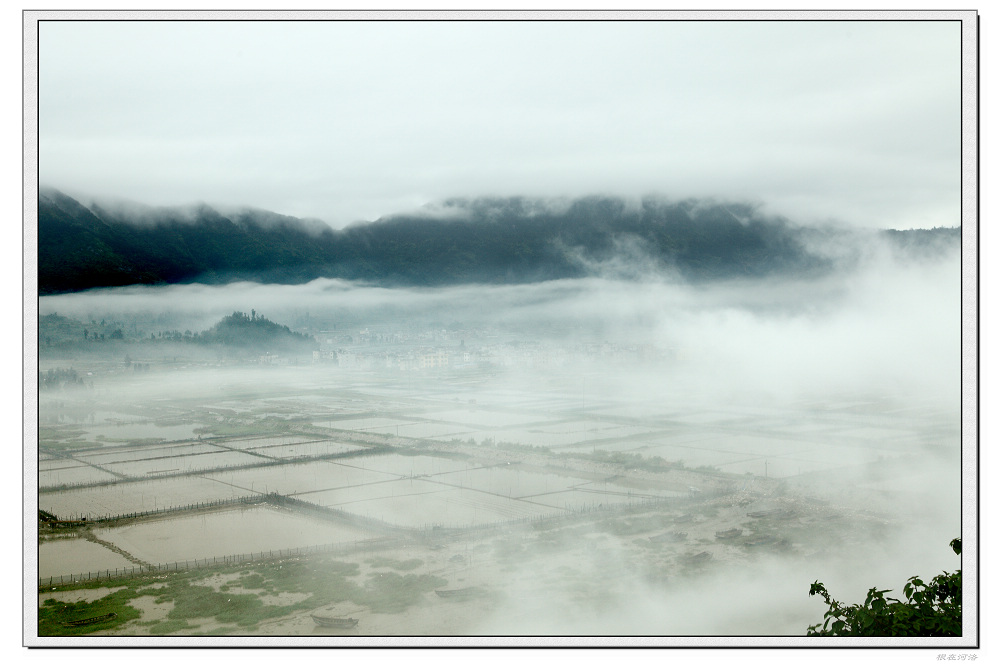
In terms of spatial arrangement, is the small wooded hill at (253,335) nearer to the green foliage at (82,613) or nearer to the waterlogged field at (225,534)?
the waterlogged field at (225,534)

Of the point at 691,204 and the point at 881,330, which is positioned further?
the point at 691,204

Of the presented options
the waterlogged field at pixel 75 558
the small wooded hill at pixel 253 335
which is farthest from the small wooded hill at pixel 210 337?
the waterlogged field at pixel 75 558

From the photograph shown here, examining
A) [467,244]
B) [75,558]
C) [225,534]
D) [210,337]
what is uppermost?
[467,244]

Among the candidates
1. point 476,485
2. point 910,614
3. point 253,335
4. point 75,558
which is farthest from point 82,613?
point 910,614

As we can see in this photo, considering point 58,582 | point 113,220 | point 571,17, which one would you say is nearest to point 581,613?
point 58,582

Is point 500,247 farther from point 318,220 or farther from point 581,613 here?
point 581,613

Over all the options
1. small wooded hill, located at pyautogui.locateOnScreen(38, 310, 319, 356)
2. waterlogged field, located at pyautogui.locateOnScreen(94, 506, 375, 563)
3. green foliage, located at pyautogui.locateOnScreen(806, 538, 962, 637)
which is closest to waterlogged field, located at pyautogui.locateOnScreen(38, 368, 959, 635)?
waterlogged field, located at pyautogui.locateOnScreen(94, 506, 375, 563)

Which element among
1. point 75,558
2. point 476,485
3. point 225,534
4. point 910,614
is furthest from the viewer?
point 476,485

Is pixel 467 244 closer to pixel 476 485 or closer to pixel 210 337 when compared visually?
pixel 210 337

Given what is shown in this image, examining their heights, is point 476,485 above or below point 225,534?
above
